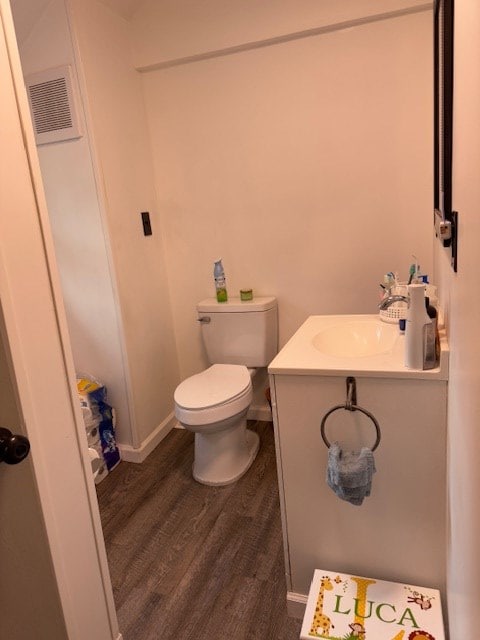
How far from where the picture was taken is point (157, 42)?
91.8 inches

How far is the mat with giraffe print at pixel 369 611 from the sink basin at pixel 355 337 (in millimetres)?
723

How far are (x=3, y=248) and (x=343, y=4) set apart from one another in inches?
76.0

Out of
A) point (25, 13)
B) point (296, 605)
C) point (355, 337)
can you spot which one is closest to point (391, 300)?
point (355, 337)

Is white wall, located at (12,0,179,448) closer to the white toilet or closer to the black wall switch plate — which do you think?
the black wall switch plate

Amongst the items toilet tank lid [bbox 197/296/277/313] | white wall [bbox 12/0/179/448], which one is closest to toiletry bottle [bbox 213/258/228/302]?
toilet tank lid [bbox 197/296/277/313]

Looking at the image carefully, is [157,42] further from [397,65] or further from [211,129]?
[397,65]

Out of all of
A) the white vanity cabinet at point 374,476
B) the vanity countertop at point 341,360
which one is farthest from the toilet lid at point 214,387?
the white vanity cabinet at point 374,476

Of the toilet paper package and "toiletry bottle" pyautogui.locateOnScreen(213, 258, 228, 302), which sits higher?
"toiletry bottle" pyautogui.locateOnScreen(213, 258, 228, 302)

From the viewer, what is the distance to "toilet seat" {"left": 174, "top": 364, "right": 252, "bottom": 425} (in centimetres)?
200

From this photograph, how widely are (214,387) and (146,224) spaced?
0.99 metres

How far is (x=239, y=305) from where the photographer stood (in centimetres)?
241

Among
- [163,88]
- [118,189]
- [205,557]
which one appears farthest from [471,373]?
[163,88]

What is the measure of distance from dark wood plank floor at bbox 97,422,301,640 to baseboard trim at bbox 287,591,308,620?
0.07 ft

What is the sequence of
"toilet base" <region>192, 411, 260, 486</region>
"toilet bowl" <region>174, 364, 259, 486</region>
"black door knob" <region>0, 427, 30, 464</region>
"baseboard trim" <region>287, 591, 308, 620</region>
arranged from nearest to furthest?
"black door knob" <region>0, 427, 30, 464</region> → "baseboard trim" <region>287, 591, 308, 620</region> → "toilet bowl" <region>174, 364, 259, 486</region> → "toilet base" <region>192, 411, 260, 486</region>
